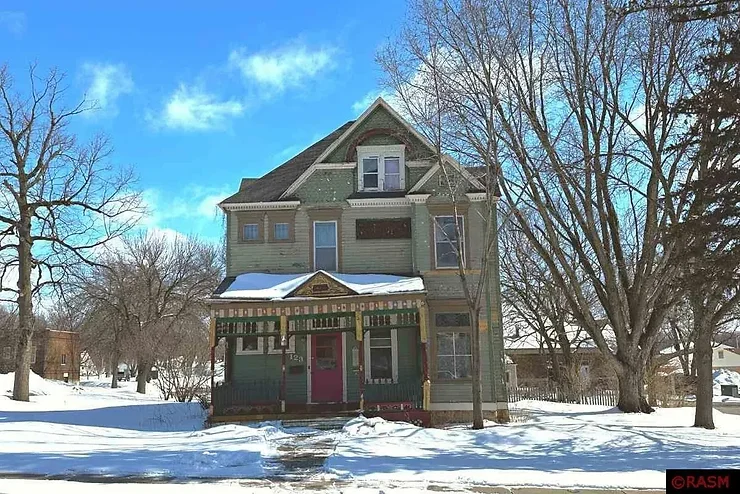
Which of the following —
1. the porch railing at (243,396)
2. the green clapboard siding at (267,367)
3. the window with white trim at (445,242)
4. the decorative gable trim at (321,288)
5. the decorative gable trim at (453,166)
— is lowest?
the porch railing at (243,396)

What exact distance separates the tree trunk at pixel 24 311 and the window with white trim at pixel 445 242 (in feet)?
54.5

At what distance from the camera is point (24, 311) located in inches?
1017

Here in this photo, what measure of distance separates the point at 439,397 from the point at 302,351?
4483 millimetres

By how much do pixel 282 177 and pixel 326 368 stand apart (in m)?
6.84

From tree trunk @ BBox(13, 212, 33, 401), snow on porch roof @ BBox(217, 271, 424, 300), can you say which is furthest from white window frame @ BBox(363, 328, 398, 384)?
tree trunk @ BBox(13, 212, 33, 401)

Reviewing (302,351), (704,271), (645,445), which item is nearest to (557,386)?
(302,351)

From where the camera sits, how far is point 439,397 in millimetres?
19828

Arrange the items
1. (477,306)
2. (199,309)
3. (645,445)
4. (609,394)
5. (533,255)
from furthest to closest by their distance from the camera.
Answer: (199,309), (533,255), (609,394), (477,306), (645,445)

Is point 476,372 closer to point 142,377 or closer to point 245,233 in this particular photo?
point 245,233

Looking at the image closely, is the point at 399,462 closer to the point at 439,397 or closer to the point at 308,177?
the point at 439,397

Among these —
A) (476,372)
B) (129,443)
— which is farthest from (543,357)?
(129,443)

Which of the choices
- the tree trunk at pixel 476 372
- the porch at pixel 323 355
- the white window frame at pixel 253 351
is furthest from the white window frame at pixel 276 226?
the tree trunk at pixel 476 372

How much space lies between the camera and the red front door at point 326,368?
2019cm

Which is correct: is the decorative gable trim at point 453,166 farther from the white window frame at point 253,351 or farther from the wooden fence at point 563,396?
the wooden fence at point 563,396
